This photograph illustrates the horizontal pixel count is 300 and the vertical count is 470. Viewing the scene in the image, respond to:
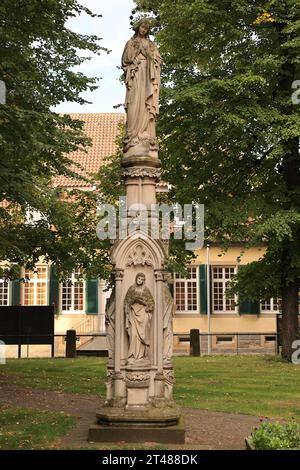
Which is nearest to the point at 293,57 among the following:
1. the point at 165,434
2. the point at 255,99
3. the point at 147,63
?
the point at 255,99

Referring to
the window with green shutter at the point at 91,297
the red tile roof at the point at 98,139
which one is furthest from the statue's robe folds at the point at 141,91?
the window with green shutter at the point at 91,297

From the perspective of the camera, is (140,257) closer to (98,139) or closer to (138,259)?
(138,259)

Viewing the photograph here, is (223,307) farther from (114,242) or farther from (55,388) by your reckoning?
(114,242)

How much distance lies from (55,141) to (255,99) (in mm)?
6018

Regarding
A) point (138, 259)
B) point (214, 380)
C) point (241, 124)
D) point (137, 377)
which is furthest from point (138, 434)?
point (241, 124)

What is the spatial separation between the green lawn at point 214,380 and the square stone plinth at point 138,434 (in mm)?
2875

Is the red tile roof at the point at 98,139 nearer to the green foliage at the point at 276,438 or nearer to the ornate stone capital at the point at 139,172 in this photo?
the ornate stone capital at the point at 139,172

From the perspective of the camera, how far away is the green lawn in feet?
40.3

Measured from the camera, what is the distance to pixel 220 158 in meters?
20.1

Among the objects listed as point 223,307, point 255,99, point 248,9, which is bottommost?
point 223,307

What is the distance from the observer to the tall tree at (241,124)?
59.8 feet

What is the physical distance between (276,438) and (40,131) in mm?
10081

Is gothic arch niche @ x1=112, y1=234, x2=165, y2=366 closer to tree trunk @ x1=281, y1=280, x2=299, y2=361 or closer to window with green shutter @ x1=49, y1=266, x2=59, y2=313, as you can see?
tree trunk @ x1=281, y1=280, x2=299, y2=361

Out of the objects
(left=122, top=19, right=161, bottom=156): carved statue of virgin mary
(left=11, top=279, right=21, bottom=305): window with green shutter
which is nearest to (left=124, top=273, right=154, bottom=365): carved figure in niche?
(left=122, top=19, right=161, bottom=156): carved statue of virgin mary
